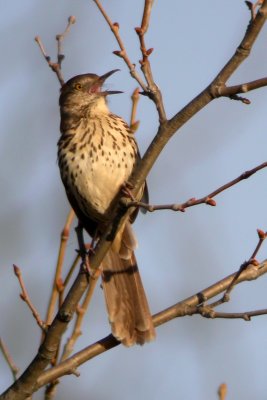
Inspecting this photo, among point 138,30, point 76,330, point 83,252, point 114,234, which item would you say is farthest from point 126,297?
point 138,30

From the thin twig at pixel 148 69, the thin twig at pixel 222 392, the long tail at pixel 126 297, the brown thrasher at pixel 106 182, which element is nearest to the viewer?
the thin twig at pixel 222 392

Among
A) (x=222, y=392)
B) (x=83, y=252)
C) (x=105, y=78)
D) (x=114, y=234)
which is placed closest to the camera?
(x=222, y=392)

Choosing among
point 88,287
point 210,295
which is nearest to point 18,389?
point 88,287

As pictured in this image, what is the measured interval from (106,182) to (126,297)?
70 centimetres

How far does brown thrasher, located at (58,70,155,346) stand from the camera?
447cm

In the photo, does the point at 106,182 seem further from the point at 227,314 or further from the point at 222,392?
the point at 222,392

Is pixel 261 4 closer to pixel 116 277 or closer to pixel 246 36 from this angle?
pixel 246 36

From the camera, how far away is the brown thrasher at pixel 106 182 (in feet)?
14.7

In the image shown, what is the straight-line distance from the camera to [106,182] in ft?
14.6

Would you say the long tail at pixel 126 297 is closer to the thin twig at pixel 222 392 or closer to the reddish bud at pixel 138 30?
the thin twig at pixel 222 392

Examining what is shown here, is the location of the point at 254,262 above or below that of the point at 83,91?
below

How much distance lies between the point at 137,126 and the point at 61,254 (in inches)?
42.5

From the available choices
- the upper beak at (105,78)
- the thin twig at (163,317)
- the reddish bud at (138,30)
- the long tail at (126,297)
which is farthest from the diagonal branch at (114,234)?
the upper beak at (105,78)

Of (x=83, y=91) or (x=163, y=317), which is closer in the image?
(x=163, y=317)
